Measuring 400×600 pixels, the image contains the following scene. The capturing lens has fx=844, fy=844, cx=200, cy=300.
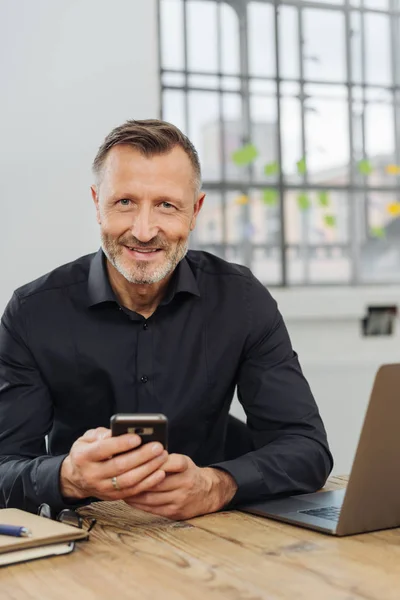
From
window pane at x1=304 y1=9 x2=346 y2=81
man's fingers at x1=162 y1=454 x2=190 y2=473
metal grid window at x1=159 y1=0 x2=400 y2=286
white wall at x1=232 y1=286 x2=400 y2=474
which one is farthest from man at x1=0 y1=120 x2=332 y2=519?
window pane at x1=304 y1=9 x2=346 y2=81

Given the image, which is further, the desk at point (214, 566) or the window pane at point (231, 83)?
the window pane at point (231, 83)

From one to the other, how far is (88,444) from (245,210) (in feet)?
8.49

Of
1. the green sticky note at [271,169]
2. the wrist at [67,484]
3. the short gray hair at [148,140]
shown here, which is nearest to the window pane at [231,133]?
the green sticky note at [271,169]

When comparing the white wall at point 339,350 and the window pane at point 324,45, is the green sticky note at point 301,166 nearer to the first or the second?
the window pane at point 324,45

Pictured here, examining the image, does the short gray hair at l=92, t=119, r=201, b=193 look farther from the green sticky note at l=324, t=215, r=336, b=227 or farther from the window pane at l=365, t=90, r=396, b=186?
the window pane at l=365, t=90, r=396, b=186

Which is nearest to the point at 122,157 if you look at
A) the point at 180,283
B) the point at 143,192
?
the point at 143,192

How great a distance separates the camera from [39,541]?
1207 millimetres

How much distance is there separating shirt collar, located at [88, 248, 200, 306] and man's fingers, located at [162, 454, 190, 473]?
0.58 metres

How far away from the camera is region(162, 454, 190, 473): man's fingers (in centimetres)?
142

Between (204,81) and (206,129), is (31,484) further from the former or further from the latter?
(204,81)

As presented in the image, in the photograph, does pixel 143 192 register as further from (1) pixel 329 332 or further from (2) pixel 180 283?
(1) pixel 329 332

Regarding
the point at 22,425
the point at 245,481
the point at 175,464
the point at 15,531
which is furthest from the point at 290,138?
the point at 15,531

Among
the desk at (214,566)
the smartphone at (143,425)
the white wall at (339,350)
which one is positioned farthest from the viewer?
the white wall at (339,350)

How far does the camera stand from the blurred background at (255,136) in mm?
3363
